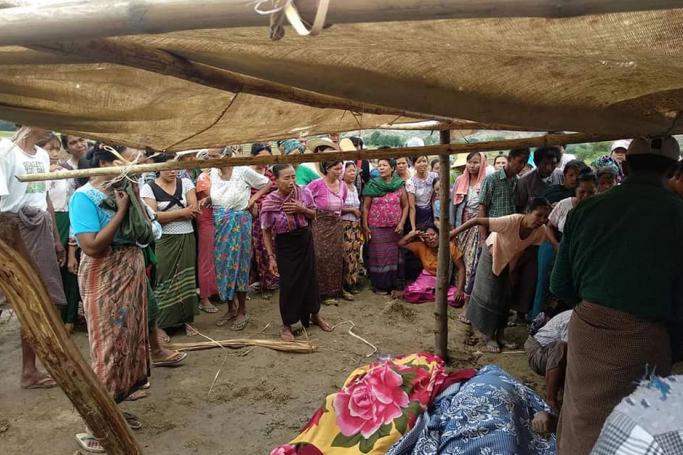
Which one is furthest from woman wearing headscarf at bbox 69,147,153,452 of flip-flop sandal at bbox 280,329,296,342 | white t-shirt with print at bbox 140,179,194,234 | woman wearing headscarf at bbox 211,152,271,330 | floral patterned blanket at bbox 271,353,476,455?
woman wearing headscarf at bbox 211,152,271,330

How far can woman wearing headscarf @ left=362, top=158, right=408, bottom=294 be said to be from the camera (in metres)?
6.59

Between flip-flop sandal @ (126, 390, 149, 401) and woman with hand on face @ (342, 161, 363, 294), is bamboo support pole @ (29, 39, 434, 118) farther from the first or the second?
woman with hand on face @ (342, 161, 363, 294)

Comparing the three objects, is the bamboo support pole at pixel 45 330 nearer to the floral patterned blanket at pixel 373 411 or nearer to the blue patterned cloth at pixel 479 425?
the floral patterned blanket at pixel 373 411

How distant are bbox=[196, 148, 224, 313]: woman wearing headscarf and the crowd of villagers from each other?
0.06 feet

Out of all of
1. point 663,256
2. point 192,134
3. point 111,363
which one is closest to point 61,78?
point 192,134

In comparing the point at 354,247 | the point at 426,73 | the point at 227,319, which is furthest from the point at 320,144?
the point at 426,73

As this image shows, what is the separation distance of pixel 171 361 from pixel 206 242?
1.60 m

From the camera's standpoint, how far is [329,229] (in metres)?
6.20

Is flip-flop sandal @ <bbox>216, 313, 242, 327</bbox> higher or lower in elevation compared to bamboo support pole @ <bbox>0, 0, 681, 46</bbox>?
lower

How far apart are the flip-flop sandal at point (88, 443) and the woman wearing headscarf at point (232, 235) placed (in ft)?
7.40

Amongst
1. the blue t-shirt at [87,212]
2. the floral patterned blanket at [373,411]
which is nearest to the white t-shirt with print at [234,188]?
the blue t-shirt at [87,212]

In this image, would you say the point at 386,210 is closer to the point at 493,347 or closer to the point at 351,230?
the point at 351,230

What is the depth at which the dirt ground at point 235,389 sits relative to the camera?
3.45 m

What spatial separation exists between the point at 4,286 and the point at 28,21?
1065mm
